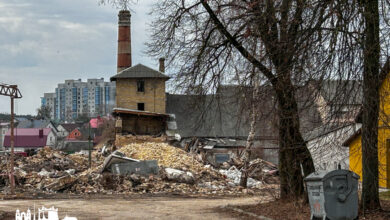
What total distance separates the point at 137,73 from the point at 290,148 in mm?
42012

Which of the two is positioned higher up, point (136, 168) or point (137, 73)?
point (137, 73)

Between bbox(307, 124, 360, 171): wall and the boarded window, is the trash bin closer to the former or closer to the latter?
bbox(307, 124, 360, 171): wall

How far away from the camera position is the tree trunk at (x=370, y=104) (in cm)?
1364

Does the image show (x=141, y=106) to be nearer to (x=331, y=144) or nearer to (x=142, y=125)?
(x=142, y=125)

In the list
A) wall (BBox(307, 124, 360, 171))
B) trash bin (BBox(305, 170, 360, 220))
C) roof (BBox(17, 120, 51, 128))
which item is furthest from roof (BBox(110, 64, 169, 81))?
roof (BBox(17, 120, 51, 128))

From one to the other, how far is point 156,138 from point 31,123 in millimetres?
92232

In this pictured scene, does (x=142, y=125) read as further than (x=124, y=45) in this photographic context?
No

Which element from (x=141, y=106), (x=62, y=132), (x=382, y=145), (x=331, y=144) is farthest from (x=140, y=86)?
(x=62, y=132)

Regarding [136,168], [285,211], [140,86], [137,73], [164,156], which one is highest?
[137,73]

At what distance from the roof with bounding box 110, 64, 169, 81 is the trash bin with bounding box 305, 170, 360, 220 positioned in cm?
4379

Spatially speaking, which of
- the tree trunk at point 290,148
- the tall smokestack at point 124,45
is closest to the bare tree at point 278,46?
the tree trunk at point 290,148

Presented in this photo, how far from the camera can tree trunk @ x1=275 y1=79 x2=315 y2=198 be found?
15.8 metres

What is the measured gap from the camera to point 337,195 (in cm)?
1389

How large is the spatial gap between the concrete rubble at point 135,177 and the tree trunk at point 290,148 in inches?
536
